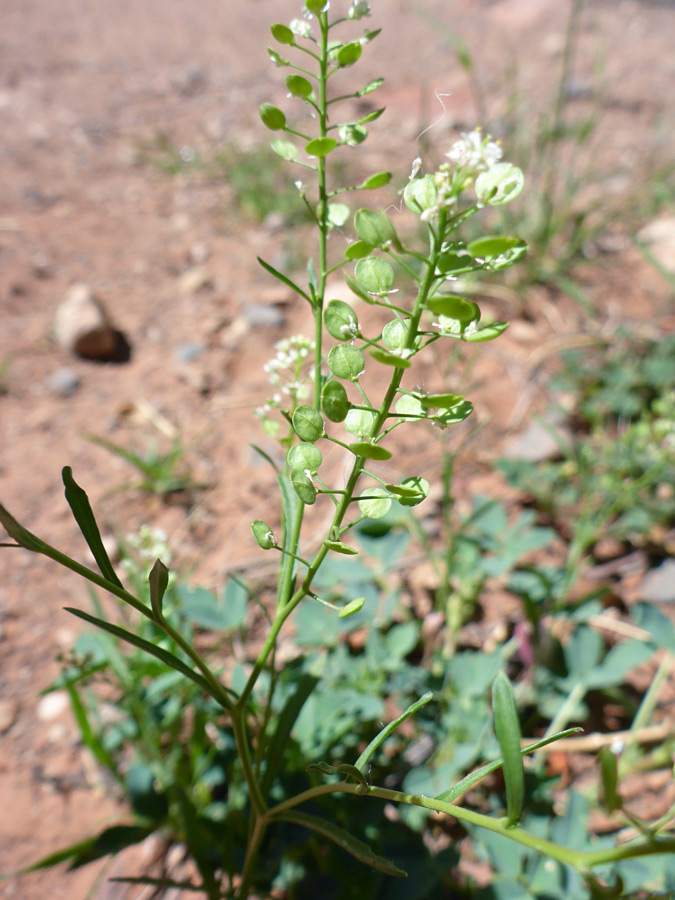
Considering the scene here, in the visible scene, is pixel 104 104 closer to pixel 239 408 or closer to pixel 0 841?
pixel 239 408

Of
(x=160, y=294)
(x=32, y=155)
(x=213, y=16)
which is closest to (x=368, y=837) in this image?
(x=160, y=294)

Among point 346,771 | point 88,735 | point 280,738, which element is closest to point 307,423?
point 346,771

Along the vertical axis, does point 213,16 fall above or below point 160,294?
above

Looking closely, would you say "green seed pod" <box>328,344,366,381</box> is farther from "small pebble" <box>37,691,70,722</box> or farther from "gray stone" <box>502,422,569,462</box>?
"gray stone" <box>502,422,569,462</box>

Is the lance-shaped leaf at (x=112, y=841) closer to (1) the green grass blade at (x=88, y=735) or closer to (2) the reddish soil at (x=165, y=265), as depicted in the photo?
(1) the green grass blade at (x=88, y=735)

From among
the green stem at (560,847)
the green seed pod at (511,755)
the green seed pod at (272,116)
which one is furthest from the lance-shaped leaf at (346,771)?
the green seed pod at (272,116)

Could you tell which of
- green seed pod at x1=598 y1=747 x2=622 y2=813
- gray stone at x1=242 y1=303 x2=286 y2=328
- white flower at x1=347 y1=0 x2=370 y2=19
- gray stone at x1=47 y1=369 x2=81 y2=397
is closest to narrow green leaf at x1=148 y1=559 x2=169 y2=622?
green seed pod at x1=598 y1=747 x2=622 y2=813
